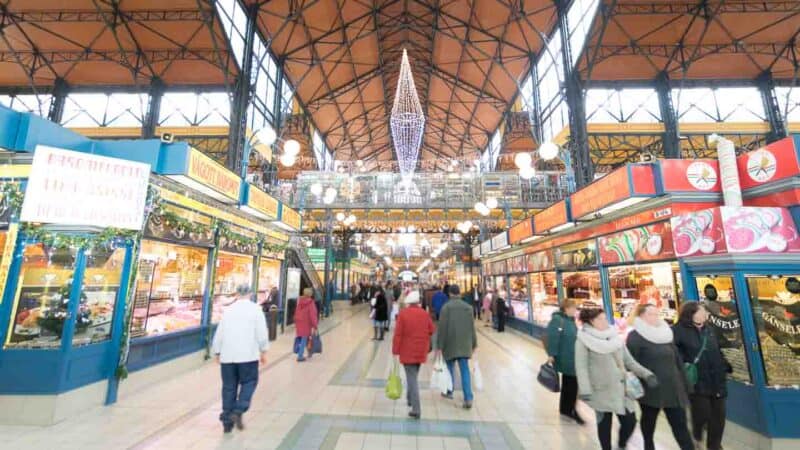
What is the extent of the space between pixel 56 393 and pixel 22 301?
1310 mm

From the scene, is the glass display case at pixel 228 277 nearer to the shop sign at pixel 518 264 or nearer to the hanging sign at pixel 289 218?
the hanging sign at pixel 289 218

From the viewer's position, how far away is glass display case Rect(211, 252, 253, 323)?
7.77 meters

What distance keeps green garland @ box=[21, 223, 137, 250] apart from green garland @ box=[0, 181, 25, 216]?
0.29m

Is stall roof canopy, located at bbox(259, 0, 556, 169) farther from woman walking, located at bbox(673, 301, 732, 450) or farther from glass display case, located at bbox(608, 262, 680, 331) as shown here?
woman walking, located at bbox(673, 301, 732, 450)

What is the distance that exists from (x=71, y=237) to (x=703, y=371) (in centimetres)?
752

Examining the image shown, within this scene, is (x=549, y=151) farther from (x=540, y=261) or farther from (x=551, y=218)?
(x=540, y=261)

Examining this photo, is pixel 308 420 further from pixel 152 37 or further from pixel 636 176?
pixel 152 37

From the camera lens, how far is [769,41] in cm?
1459

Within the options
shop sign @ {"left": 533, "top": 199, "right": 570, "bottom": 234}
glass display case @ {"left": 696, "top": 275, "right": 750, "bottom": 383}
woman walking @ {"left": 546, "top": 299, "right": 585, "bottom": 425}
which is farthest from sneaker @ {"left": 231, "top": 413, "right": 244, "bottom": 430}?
shop sign @ {"left": 533, "top": 199, "right": 570, "bottom": 234}

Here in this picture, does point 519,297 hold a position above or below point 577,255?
below

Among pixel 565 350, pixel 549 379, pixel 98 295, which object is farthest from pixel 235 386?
pixel 565 350

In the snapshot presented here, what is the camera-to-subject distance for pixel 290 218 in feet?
33.3

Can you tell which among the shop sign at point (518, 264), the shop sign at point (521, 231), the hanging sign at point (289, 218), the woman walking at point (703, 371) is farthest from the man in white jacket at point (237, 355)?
the shop sign at point (518, 264)

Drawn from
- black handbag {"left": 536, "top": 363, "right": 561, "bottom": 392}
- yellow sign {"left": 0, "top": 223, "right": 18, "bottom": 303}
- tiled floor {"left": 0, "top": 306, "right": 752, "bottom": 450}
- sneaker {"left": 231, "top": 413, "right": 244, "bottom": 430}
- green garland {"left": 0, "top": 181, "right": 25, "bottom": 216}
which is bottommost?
tiled floor {"left": 0, "top": 306, "right": 752, "bottom": 450}
